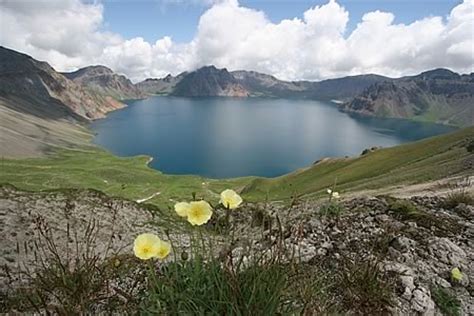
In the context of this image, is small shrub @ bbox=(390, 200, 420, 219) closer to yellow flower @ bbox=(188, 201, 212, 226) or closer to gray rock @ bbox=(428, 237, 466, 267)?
gray rock @ bbox=(428, 237, 466, 267)

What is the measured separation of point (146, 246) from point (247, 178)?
127 m

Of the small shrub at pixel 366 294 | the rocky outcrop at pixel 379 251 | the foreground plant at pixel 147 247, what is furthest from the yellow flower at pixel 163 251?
the small shrub at pixel 366 294

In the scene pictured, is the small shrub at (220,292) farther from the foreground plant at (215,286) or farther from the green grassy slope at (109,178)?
the green grassy slope at (109,178)

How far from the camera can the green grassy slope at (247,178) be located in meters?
47.5

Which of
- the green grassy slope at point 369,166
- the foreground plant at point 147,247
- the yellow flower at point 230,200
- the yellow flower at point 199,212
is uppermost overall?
the yellow flower at point 230,200

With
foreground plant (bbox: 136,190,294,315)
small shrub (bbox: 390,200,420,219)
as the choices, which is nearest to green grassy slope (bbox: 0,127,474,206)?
foreground plant (bbox: 136,190,294,315)

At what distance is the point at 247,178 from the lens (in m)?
129

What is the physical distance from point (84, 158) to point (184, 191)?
3363 inches

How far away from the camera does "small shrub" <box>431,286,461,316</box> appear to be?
Result: 17.0ft

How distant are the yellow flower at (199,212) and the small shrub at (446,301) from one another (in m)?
Answer: 4.15

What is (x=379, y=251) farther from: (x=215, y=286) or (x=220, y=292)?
(x=220, y=292)

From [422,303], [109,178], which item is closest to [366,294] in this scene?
[422,303]

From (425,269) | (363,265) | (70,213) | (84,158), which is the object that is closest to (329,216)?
(425,269)

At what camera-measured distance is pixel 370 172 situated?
2416 inches
